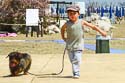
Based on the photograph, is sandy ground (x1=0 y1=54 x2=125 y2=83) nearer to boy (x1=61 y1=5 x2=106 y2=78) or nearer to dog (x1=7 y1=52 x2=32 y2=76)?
dog (x1=7 y1=52 x2=32 y2=76)

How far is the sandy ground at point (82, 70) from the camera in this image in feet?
31.1

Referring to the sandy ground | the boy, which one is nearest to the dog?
the sandy ground

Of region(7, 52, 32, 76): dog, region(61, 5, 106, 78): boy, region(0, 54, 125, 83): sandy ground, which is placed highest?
region(61, 5, 106, 78): boy

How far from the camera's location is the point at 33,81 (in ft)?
30.9

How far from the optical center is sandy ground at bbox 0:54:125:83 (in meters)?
9.49

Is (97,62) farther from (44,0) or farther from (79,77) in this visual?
(44,0)

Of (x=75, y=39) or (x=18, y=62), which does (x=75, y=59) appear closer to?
(x=75, y=39)

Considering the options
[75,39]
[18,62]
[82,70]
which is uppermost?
[75,39]

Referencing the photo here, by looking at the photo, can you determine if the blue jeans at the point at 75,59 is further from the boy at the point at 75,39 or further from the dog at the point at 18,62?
the dog at the point at 18,62

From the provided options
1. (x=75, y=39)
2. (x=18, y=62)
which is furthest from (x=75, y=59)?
(x=18, y=62)

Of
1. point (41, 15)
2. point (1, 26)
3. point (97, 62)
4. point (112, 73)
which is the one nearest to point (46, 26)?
point (41, 15)

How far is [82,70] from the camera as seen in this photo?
11234mm

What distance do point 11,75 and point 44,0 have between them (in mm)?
26252

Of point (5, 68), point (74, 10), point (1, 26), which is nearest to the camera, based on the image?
point (74, 10)
